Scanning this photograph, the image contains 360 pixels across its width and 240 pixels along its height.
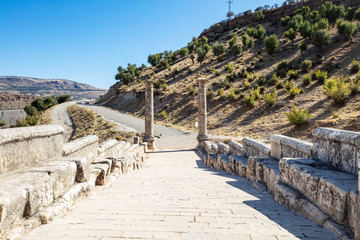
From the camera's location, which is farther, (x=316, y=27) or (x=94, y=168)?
(x=316, y=27)

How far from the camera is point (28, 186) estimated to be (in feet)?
9.50

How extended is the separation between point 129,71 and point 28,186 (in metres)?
61.6

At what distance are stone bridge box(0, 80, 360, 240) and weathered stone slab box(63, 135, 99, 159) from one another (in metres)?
0.08

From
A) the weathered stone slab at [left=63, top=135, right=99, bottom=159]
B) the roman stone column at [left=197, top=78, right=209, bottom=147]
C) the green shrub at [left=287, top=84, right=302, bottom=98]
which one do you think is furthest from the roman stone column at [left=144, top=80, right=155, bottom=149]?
the green shrub at [left=287, top=84, right=302, bottom=98]

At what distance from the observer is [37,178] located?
10.4ft

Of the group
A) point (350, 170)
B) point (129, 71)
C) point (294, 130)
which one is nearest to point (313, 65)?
point (294, 130)

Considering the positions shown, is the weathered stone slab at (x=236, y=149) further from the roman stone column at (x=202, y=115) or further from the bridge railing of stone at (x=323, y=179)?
the roman stone column at (x=202, y=115)

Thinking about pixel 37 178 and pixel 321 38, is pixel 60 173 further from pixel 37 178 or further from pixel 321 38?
pixel 321 38

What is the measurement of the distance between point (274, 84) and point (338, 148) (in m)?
28.1

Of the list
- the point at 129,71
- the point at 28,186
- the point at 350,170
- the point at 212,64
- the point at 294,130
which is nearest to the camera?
the point at 28,186

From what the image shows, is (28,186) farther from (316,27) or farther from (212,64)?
(212,64)

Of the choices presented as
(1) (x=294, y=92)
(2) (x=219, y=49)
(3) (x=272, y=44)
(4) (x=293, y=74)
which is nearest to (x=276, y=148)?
(1) (x=294, y=92)

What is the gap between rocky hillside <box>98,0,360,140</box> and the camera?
1914 cm

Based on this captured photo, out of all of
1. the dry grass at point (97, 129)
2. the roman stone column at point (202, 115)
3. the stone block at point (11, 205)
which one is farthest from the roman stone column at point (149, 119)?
the stone block at point (11, 205)
